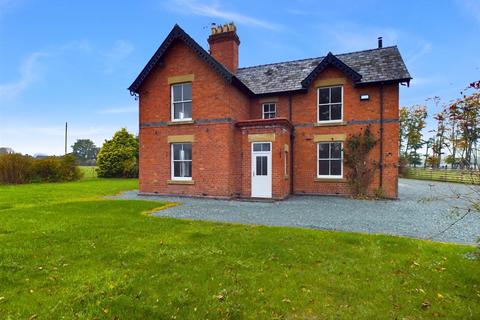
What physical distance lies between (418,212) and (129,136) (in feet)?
96.2

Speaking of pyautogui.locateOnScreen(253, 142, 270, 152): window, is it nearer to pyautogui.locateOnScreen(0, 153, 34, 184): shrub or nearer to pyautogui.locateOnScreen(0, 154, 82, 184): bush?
pyautogui.locateOnScreen(0, 154, 82, 184): bush

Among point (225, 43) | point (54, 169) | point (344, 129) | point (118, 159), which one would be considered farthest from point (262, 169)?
point (118, 159)

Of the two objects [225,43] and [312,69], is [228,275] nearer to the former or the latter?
[312,69]

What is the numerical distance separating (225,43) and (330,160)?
9.74 metres

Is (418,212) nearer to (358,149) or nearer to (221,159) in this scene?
(358,149)

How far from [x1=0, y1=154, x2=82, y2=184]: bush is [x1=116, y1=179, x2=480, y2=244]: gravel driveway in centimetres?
1885

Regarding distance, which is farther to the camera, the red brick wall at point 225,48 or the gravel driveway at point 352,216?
the red brick wall at point 225,48

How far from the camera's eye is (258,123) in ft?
45.5

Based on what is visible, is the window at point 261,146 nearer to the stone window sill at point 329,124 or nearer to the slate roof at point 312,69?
the stone window sill at point 329,124

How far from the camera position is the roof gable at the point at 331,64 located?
45.7ft

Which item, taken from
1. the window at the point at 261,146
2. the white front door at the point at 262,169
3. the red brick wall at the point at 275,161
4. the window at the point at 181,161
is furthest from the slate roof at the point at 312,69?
the window at the point at 181,161

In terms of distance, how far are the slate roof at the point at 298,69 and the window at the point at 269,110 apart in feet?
2.60

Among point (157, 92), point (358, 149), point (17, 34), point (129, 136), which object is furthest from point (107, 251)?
point (129, 136)

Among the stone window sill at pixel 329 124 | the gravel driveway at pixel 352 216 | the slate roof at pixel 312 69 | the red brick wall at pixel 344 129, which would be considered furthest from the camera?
the stone window sill at pixel 329 124
